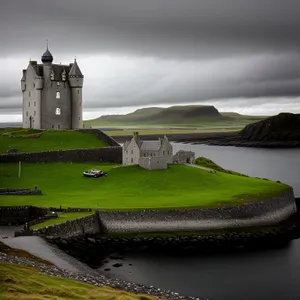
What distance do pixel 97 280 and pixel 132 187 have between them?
33.9 m

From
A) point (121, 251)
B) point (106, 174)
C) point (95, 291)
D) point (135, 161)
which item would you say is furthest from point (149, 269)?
point (135, 161)

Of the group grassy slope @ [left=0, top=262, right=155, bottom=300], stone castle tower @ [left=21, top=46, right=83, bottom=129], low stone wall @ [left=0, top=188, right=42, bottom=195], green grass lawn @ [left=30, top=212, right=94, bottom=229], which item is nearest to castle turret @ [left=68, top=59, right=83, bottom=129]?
stone castle tower @ [left=21, top=46, right=83, bottom=129]

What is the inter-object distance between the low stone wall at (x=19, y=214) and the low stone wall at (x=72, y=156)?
2552 cm

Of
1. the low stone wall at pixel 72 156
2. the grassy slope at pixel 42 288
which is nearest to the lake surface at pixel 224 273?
the grassy slope at pixel 42 288

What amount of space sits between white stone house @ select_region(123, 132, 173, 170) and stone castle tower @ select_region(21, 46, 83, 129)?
23.8 metres

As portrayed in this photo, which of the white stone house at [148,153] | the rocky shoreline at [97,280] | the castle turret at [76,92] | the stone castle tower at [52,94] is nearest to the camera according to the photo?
the rocky shoreline at [97,280]

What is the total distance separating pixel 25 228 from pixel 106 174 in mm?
26699

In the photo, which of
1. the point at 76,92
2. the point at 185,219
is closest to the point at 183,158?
the point at 76,92

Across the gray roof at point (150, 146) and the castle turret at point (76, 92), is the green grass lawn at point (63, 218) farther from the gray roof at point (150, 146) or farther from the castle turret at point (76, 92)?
the castle turret at point (76, 92)

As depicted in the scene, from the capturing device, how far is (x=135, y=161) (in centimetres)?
8712

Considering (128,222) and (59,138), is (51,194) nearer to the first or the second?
(128,222)

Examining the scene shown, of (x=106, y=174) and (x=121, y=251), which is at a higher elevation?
(x=106, y=174)

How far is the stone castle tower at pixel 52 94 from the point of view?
106250mm

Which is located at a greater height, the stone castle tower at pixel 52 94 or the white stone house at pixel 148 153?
the stone castle tower at pixel 52 94
